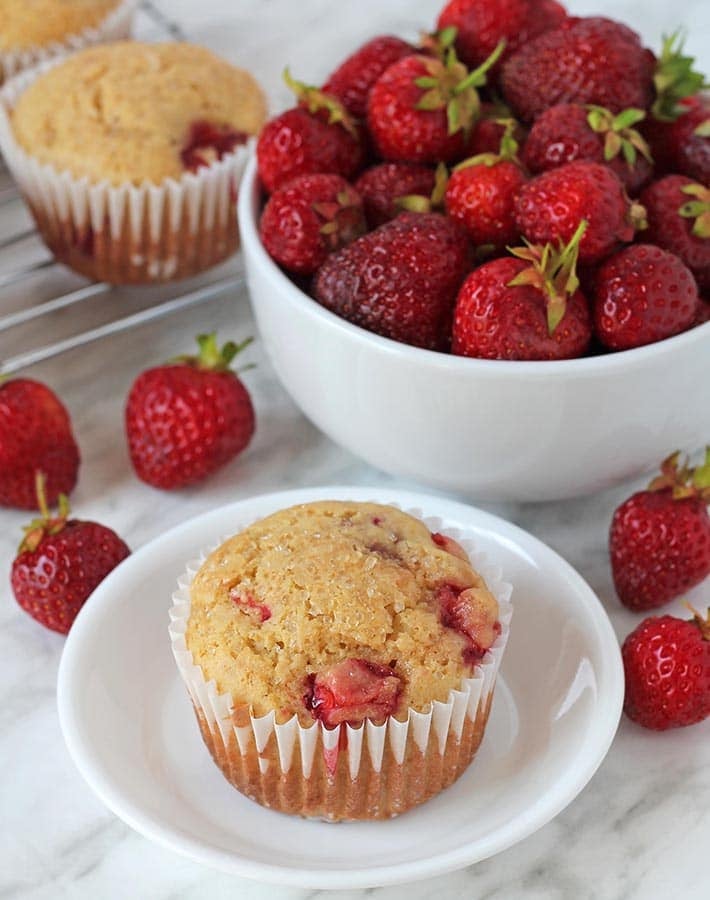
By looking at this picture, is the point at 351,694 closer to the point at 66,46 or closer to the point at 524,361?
the point at 524,361

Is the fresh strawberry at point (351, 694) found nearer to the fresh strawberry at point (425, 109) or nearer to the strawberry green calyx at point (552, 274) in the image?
the strawberry green calyx at point (552, 274)

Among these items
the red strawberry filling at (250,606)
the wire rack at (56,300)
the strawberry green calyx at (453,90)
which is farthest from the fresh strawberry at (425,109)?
the red strawberry filling at (250,606)

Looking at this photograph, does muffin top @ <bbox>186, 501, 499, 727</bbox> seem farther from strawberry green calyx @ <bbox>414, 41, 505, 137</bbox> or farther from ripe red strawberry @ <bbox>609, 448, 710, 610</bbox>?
→ strawberry green calyx @ <bbox>414, 41, 505, 137</bbox>

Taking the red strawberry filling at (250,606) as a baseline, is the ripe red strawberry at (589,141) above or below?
above

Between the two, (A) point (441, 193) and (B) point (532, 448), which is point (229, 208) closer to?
(A) point (441, 193)

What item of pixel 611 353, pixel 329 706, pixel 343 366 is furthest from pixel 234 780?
pixel 611 353

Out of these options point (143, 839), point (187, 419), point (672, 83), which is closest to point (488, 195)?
point (672, 83)
